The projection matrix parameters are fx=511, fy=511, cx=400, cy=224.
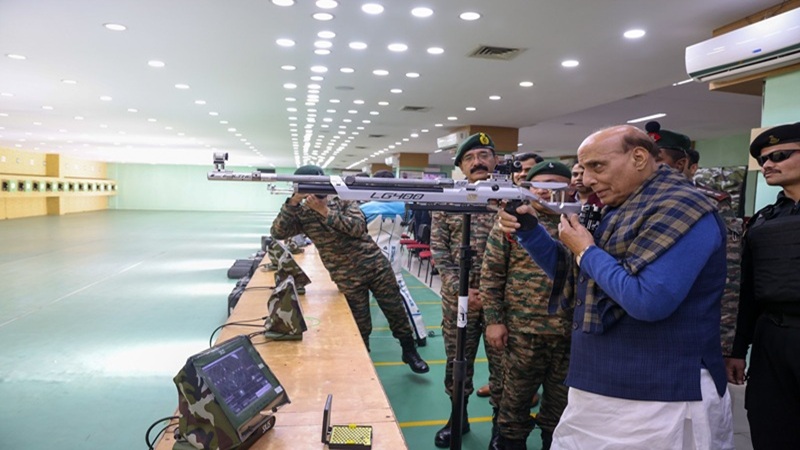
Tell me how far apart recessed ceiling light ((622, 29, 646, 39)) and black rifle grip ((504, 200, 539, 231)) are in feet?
12.9

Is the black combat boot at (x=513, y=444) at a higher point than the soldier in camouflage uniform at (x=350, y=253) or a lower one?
lower

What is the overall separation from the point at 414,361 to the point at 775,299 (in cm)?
281

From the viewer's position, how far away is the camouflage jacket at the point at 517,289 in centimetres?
244

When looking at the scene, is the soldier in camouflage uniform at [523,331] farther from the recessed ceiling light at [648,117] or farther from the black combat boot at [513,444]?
the recessed ceiling light at [648,117]

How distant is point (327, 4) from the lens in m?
4.32

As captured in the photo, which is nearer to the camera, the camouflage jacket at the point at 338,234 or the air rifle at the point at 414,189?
the air rifle at the point at 414,189

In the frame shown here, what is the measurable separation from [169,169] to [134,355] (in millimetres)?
29292

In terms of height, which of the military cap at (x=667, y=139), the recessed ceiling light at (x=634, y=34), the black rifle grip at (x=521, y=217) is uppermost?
the recessed ceiling light at (x=634, y=34)

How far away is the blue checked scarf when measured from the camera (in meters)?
1.34

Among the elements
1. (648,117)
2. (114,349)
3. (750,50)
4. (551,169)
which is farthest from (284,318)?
(648,117)

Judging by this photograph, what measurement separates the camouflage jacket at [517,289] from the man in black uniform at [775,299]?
0.73m

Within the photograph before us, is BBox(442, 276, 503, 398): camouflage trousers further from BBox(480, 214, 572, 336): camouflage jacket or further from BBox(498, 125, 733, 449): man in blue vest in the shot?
BBox(498, 125, 733, 449): man in blue vest

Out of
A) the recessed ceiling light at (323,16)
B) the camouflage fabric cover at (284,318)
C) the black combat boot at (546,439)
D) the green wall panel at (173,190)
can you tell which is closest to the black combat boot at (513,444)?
the black combat boot at (546,439)

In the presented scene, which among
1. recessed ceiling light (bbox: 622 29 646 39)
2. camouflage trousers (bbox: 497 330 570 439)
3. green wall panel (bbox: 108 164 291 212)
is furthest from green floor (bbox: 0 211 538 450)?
green wall panel (bbox: 108 164 291 212)
